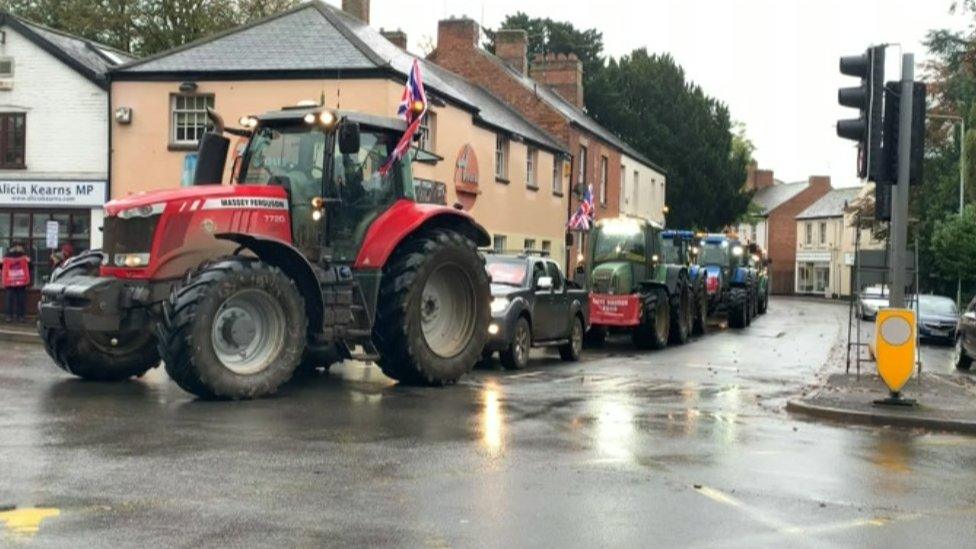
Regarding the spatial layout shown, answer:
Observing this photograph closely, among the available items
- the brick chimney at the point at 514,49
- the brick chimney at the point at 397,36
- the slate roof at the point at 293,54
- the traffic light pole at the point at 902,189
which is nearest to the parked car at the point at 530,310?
the traffic light pole at the point at 902,189

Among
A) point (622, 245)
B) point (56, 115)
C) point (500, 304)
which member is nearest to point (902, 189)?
point (500, 304)

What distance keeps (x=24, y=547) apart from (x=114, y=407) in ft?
16.9

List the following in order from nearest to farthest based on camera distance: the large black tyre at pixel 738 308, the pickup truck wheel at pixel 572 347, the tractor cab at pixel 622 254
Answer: the pickup truck wheel at pixel 572 347, the tractor cab at pixel 622 254, the large black tyre at pixel 738 308

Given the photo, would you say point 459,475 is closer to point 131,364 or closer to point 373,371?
point 131,364

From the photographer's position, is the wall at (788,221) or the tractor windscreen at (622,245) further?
the wall at (788,221)

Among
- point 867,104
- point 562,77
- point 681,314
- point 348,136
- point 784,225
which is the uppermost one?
point 562,77

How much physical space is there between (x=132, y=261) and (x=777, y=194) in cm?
9694

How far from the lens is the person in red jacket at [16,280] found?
2408cm

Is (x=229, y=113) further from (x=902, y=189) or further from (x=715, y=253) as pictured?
(x=902, y=189)

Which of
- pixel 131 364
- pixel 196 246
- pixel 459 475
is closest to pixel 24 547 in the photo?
pixel 459 475

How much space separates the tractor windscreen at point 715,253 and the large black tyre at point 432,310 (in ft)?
70.6

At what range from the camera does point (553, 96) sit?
4606 centimetres

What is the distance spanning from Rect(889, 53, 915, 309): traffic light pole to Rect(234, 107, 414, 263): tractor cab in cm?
593

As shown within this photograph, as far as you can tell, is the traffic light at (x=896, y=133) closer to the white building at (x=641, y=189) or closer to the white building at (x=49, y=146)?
the white building at (x=49, y=146)
